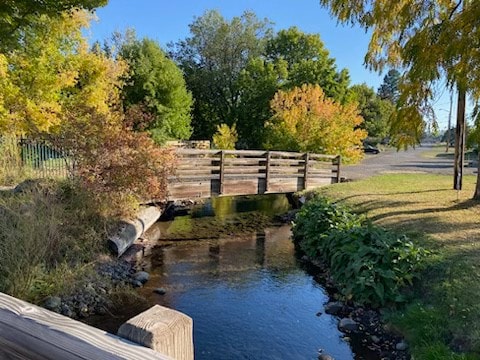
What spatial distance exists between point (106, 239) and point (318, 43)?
23085 millimetres

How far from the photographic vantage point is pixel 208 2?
2670 cm

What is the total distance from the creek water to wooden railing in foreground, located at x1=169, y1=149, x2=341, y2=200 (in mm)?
1100

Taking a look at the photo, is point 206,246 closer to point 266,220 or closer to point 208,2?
point 266,220

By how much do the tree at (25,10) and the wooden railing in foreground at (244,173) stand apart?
371cm

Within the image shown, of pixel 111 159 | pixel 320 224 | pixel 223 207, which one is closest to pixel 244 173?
pixel 223 207

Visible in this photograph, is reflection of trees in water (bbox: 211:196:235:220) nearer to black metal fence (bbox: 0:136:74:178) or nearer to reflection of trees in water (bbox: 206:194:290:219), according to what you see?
Result: reflection of trees in water (bbox: 206:194:290:219)

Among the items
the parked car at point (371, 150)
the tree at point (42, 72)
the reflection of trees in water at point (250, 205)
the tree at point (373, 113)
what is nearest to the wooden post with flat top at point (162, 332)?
the tree at point (42, 72)

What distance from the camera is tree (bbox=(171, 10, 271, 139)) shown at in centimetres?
2669

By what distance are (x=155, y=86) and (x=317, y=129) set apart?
9676mm

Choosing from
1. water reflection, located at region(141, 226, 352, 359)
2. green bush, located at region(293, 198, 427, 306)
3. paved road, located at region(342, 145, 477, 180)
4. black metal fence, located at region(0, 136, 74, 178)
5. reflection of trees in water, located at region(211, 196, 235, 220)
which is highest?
black metal fence, located at region(0, 136, 74, 178)

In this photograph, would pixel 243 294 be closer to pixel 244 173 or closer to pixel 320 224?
pixel 320 224

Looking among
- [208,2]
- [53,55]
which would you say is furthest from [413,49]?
[208,2]

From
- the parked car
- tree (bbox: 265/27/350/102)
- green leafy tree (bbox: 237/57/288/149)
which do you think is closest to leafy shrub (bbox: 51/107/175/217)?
green leafy tree (bbox: 237/57/288/149)

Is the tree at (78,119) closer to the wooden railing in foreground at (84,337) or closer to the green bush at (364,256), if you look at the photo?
the green bush at (364,256)
